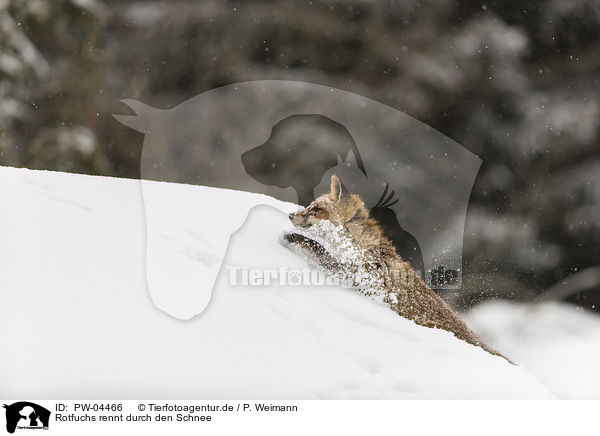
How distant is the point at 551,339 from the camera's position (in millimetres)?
1085

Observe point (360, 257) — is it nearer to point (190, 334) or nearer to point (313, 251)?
point (313, 251)

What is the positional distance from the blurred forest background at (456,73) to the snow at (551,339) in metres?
0.06

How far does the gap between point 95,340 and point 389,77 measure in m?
0.93

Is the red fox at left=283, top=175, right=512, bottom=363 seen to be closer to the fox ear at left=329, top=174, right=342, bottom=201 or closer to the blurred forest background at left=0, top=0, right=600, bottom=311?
the fox ear at left=329, top=174, right=342, bottom=201

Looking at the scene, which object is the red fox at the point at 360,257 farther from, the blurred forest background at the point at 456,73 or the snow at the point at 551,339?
the blurred forest background at the point at 456,73

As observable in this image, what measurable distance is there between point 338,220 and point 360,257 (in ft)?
0.28

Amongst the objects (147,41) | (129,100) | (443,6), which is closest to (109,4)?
(147,41)

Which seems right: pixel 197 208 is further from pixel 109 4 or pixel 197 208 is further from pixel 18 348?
pixel 109 4

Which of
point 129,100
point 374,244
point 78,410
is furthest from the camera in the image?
point 129,100

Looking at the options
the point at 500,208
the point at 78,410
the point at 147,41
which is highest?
the point at 147,41

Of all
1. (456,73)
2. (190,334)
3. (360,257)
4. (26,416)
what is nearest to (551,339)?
(360,257)

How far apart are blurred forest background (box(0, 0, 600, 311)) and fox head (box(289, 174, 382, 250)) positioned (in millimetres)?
359

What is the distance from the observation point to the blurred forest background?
119cm

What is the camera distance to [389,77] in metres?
1.24
